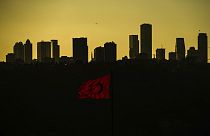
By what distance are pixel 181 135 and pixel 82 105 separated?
724 inches

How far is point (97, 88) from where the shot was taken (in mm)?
20828

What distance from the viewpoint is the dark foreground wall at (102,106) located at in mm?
84750

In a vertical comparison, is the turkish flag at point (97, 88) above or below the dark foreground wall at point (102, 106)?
above

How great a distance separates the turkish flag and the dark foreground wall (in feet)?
179

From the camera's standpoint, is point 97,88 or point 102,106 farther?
point 102,106

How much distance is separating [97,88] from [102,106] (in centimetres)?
6945

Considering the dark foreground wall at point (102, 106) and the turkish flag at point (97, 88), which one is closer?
the turkish flag at point (97, 88)

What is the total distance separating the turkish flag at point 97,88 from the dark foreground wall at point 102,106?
54.6 m

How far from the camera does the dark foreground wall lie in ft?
278

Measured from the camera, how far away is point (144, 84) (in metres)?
103

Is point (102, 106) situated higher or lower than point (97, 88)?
lower

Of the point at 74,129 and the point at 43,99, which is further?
the point at 43,99

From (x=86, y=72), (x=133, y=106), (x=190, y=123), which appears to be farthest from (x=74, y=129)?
(x=86, y=72)

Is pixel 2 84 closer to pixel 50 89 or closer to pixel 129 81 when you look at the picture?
pixel 50 89
